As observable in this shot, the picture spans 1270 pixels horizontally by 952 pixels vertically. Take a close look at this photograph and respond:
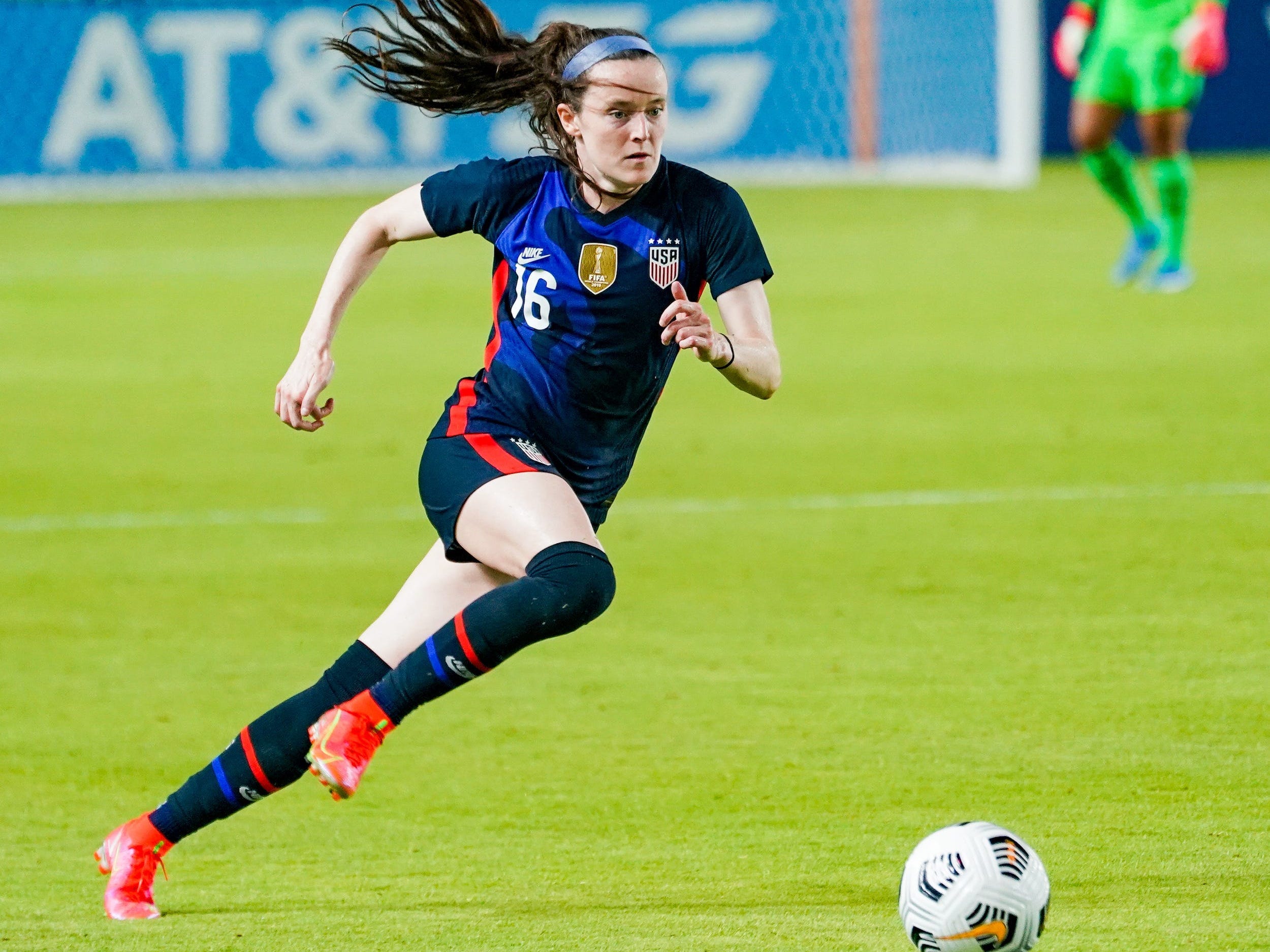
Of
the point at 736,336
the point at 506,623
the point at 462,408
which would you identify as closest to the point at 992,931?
the point at 506,623

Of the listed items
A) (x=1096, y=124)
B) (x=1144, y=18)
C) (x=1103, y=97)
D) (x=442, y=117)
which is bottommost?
(x=442, y=117)

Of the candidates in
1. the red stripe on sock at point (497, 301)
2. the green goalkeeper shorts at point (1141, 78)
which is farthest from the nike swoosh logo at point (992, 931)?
the green goalkeeper shorts at point (1141, 78)

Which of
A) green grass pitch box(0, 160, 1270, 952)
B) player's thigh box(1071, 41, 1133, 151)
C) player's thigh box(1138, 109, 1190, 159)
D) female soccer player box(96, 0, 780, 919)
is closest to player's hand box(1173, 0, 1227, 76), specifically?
player's thigh box(1138, 109, 1190, 159)

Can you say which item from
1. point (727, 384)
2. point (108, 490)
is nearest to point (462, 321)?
point (727, 384)

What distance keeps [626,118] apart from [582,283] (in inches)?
14.7

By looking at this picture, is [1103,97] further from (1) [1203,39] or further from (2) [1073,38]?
(1) [1203,39]

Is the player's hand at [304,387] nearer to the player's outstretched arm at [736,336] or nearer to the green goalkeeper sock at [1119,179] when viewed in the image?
the player's outstretched arm at [736,336]

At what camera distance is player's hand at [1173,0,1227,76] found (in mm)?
15188

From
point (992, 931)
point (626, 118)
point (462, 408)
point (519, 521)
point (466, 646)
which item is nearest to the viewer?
point (992, 931)

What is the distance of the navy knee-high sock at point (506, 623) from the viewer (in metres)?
4.18

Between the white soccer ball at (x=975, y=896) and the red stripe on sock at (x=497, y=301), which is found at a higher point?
the red stripe on sock at (x=497, y=301)

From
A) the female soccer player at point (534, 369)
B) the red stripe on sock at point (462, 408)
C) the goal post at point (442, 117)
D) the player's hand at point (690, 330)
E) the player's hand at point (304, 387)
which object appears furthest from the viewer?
the goal post at point (442, 117)

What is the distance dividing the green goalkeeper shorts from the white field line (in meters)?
6.85

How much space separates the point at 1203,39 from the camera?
Answer: 1521 cm
